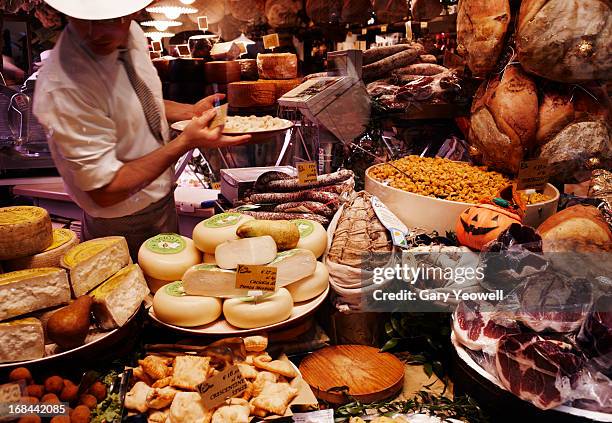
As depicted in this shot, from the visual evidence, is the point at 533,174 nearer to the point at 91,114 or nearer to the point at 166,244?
the point at 166,244

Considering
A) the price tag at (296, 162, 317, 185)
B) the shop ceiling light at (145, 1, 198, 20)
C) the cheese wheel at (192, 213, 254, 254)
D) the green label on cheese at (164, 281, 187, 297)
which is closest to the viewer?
the shop ceiling light at (145, 1, 198, 20)

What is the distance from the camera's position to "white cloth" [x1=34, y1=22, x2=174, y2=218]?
1.27 meters

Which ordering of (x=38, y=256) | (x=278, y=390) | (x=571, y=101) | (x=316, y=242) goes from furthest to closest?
(x=571, y=101) < (x=316, y=242) < (x=38, y=256) < (x=278, y=390)

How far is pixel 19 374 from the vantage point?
124 centimetres

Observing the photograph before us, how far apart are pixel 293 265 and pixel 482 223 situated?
2.33 ft

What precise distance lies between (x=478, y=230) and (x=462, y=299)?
0.89ft

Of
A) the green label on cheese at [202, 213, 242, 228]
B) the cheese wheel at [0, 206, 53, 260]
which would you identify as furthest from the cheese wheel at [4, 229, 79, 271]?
the green label on cheese at [202, 213, 242, 228]

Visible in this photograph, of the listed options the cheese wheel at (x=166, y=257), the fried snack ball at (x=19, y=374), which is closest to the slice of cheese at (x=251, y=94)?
the cheese wheel at (x=166, y=257)

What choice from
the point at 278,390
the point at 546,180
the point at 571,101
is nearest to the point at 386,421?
the point at 278,390

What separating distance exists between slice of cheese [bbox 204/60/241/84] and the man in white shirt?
0.30 metres

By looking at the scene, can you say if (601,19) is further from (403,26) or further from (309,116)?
(403,26)

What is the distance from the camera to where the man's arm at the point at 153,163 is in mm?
1445

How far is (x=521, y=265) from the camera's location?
163 centimetres

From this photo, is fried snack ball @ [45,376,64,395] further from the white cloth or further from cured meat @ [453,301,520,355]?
cured meat @ [453,301,520,355]
